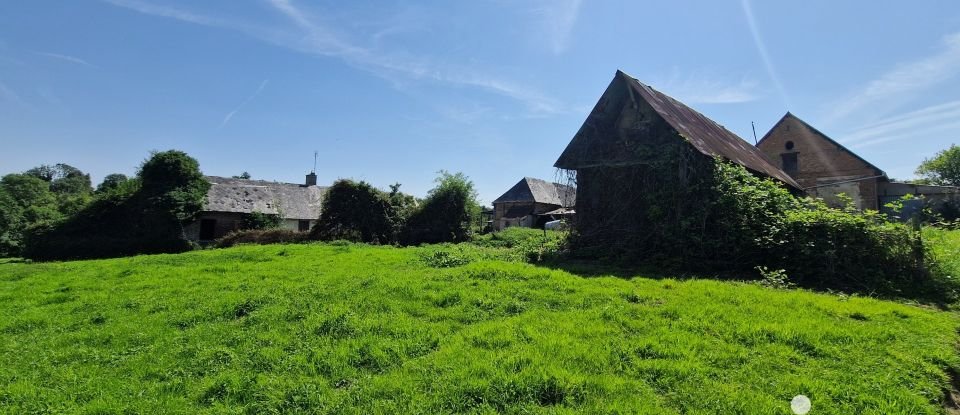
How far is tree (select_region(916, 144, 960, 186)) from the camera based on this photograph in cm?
5022

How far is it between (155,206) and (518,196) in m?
29.7

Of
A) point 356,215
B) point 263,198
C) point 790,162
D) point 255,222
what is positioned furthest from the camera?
point 263,198

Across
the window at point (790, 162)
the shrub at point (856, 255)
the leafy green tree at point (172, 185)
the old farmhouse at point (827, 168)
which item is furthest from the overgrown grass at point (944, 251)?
the leafy green tree at point (172, 185)

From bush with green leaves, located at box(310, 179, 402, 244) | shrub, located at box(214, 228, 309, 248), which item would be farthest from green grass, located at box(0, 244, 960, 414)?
bush with green leaves, located at box(310, 179, 402, 244)

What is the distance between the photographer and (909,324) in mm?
5664

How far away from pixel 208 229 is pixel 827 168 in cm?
4421

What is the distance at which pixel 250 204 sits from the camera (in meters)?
35.1

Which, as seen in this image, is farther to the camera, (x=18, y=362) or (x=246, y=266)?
(x=246, y=266)

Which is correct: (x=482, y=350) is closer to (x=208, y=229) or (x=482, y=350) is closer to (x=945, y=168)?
(x=208, y=229)

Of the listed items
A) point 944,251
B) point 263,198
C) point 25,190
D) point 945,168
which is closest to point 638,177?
point 944,251

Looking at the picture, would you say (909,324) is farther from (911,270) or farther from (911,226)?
(911,226)

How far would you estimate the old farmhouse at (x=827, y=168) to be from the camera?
27.7 m

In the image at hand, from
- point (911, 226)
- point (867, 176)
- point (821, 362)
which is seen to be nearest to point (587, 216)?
point (911, 226)

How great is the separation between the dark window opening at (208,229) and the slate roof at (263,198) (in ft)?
3.65
